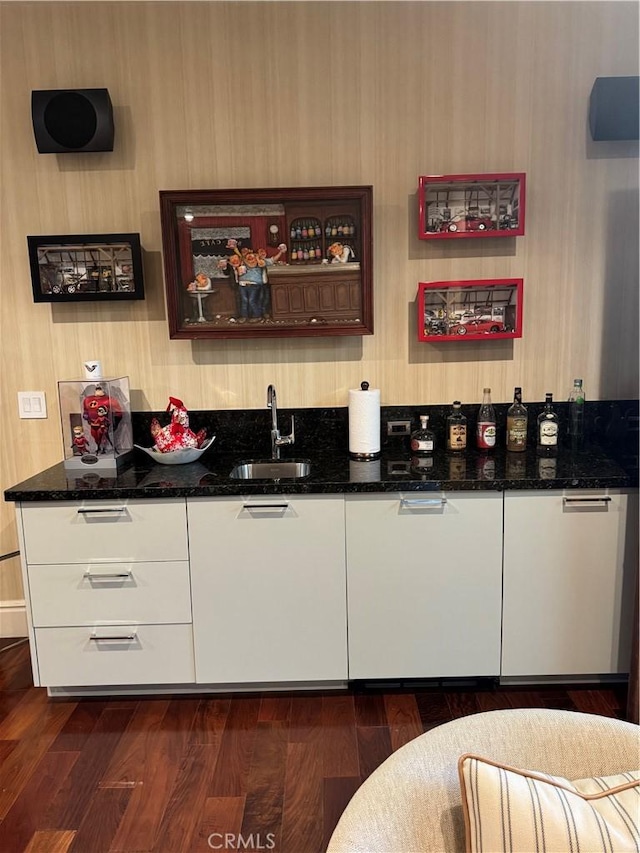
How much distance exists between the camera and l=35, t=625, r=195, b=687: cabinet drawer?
7.68 ft

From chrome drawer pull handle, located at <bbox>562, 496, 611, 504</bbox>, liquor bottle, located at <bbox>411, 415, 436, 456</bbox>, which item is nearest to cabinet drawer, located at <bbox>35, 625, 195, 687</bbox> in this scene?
liquor bottle, located at <bbox>411, 415, 436, 456</bbox>

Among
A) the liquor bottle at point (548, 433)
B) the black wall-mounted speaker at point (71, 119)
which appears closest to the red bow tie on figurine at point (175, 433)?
the black wall-mounted speaker at point (71, 119)

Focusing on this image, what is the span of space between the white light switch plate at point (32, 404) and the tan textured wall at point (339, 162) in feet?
0.12

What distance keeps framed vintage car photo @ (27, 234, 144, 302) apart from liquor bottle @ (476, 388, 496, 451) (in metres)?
1.51

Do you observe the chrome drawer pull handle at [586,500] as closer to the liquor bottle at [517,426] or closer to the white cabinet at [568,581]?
the white cabinet at [568,581]

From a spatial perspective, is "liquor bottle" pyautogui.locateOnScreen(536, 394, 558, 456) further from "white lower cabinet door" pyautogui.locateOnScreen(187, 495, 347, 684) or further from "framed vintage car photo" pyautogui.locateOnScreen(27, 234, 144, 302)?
"framed vintage car photo" pyautogui.locateOnScreen(27, 234, 144, 302)

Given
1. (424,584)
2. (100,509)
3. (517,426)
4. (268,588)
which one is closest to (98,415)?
(100,509)

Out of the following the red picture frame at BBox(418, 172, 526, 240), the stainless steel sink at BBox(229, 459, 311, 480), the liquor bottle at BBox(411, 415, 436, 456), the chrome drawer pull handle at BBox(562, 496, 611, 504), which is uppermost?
the red picture frame at BBox(418, 172, 526, 240)

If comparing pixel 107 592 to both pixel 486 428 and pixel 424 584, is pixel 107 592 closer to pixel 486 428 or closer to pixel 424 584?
pixel 424 584

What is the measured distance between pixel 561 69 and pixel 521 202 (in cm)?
58

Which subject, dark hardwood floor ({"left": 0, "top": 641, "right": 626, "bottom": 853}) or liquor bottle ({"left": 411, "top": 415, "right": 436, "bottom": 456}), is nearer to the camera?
dark hardwood floor ({"left": 0, "top": 641, "right": 626, "bottom": 853})

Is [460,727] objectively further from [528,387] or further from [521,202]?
[521,202]

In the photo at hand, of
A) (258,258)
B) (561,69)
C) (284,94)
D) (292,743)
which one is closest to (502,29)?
(561,69)

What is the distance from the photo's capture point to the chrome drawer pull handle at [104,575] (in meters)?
2.30
